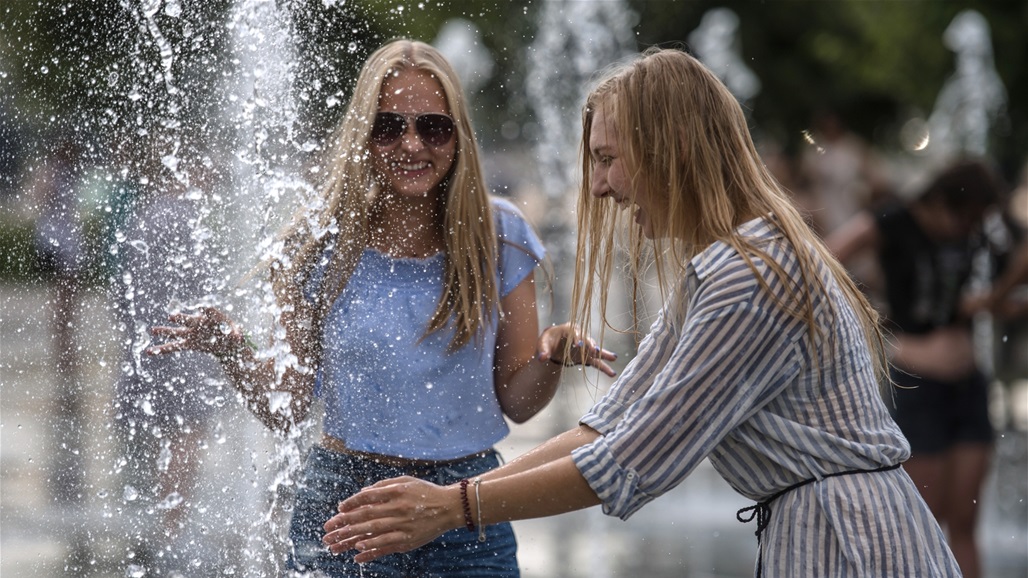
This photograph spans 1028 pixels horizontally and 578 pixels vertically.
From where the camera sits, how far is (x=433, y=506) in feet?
6.26

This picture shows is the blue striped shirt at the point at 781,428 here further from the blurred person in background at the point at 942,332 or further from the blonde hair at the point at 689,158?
the blurred person in background at the point at 942,332

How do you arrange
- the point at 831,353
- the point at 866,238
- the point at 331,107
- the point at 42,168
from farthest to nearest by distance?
the point at 42,168 → the point at 866,238 → the point at 331,107 → the point at 831,353

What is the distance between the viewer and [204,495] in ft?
11.6

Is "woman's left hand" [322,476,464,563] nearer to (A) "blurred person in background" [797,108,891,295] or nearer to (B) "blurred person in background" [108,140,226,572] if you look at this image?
(B) "blurred person in background" [108,140,226,572]

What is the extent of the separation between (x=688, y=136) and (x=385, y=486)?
70 cm

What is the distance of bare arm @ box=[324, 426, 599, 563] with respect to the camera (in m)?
1.89

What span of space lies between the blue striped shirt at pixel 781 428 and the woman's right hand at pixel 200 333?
97 cm

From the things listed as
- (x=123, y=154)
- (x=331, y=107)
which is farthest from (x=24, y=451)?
(x=331, y=107)

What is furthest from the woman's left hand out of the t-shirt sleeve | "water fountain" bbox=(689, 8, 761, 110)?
"water fountain" bbox=(689, 8, 761, 110)

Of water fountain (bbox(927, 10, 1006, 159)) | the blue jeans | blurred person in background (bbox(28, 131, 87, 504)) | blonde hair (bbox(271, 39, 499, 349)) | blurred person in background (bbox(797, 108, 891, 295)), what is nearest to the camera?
the blue jeans

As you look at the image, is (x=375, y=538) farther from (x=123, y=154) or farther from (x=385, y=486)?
(x=123, y=154)

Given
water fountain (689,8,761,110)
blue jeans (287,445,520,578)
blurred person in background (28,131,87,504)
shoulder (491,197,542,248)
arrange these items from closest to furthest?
blue jeans (287,445,520,578), shoulder (491,197,542,248), blurred person in background (28,131,87,504), water fountain (689,8,761,110)

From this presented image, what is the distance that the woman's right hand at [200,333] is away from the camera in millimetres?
2529

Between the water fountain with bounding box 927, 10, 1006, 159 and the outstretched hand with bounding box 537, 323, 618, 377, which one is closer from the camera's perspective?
the outstretched hand with bounding box 537, 323, 618, 377
